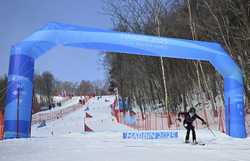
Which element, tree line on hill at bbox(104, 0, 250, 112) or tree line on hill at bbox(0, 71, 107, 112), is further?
tree line on hill at bbox(0, 71, 107, 112)

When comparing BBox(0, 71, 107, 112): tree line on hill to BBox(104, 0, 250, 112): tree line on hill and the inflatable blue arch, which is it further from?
the inflatable blue arch

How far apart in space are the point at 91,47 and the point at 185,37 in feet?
48.5

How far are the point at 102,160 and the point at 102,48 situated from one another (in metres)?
7.62

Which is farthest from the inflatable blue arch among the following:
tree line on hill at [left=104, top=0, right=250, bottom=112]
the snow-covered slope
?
the snow-covered slope

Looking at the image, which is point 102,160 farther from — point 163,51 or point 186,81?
point 186,81

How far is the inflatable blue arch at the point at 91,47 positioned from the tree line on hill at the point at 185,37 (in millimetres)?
3282

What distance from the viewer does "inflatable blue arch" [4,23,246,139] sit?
13954 millimetres

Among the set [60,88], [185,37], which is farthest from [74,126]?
[60,88]

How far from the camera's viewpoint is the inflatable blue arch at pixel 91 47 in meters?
14.0

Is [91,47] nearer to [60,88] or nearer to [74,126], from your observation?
[74,126]

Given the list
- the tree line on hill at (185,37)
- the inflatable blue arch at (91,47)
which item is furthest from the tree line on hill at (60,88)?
the inflatable blue arch at (91,47)

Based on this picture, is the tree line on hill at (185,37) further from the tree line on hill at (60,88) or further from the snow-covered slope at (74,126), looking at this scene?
the tree line on hill at (60,88)

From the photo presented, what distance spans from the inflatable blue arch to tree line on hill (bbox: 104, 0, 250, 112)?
10.8 ft

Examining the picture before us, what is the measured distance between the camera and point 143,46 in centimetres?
1625
